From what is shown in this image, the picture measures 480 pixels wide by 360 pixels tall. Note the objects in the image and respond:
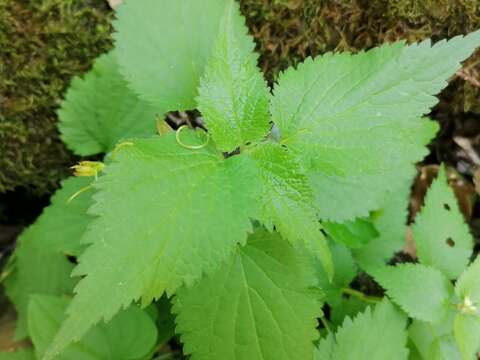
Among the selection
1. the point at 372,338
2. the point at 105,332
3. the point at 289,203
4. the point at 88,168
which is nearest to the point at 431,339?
the point at 372,338

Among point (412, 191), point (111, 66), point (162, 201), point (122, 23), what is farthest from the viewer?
point (412, 191)

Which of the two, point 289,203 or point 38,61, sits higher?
point 38,61

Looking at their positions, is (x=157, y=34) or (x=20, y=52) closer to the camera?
(x=157, y=34)

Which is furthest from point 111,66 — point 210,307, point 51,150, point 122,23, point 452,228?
point 452,228

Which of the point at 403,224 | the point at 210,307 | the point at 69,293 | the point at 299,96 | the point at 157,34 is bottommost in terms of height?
the point at 403,224

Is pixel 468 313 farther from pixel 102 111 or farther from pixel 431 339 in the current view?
pixel 102 111

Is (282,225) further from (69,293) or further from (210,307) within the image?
(69,293)

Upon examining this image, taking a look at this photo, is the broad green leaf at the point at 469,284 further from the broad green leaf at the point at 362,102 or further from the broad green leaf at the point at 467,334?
the broad green leaf at the point at 362,102

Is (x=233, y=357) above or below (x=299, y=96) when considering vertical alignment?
below
